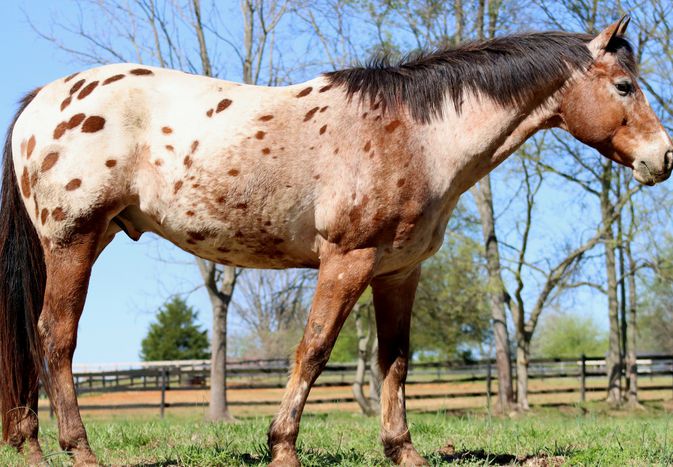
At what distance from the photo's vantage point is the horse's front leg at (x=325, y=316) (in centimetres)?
440

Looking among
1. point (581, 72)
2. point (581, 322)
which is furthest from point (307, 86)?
point (581, 322)

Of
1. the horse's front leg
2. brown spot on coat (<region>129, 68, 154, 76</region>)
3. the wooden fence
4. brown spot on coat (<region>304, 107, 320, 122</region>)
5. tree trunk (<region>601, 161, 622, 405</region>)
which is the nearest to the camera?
the horse's front leg

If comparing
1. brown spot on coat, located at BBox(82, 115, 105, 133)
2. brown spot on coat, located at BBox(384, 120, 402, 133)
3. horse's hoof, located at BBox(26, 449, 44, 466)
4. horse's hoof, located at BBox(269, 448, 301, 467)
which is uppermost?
brown spot on coat, located at BBox(82, 115, 105, 133)

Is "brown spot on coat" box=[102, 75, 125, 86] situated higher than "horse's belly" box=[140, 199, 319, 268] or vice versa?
"brown spot on coat" box=[102, 75, 125, 86]

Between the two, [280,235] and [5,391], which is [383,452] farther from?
[5,391]

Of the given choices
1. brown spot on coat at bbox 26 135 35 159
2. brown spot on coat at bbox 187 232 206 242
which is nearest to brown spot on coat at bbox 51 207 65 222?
brown spot on coat at bbox 26 135 35 159

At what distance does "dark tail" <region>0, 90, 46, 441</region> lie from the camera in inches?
197

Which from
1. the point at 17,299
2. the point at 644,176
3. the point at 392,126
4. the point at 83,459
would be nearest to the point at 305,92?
the point at 392,126

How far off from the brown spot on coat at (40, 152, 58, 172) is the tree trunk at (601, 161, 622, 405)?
721 inches

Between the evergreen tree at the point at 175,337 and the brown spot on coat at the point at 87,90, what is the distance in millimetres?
43757

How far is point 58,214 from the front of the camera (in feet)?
15.8

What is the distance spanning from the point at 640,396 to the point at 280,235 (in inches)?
1130

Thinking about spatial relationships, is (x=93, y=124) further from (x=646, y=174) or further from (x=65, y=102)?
(x=646, y=174)

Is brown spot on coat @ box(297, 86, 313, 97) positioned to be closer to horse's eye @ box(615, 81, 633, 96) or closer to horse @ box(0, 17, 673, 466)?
horse @ box(0, 17, 673, 466)
